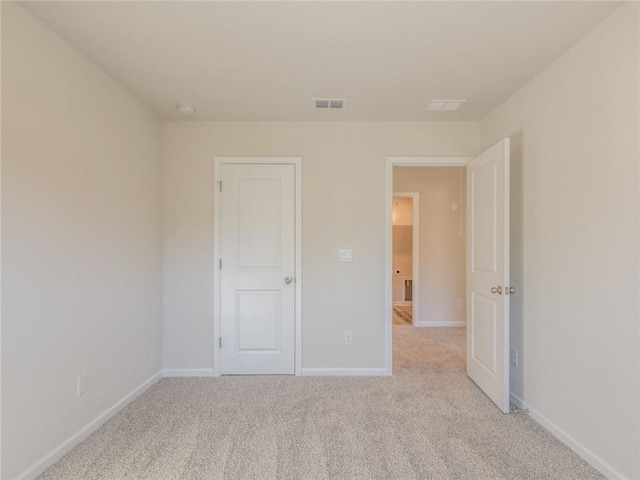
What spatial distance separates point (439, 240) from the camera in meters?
4.92

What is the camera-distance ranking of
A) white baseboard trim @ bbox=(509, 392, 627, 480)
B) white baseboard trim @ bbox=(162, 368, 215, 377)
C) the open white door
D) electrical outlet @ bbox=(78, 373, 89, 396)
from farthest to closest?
white baseboard trim @ bbox=(162, 368, 215, 377), the open white door, electrical outlet @ bbox=(78, 373, 89, 396), white baseboard trim @ bbox=(509, 392, 627, 480)

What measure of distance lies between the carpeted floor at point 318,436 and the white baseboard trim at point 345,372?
10 cm

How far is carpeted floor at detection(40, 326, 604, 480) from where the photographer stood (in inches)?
68.7

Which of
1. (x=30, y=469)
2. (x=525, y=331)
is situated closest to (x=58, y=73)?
(x=30, y=469)

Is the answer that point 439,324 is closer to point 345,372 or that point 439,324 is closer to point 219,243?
point 345,372

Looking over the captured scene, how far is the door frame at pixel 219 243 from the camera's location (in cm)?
301

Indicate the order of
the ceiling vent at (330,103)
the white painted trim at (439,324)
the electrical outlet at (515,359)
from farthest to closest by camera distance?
the white painted trim at (439,324) → the ceiling vent at (330,103) → the electrical outlet at (515,359)

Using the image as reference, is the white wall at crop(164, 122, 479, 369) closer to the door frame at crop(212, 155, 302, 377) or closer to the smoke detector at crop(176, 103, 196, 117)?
the door frame at crop(212, 155, 302, 377)

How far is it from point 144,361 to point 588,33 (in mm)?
3746

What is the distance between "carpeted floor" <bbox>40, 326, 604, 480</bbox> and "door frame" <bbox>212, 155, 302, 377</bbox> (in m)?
0.28

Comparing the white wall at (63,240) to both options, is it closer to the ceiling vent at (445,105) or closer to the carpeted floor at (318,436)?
the carpeted floor at (318,436)

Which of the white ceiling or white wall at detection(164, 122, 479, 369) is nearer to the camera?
the white ceiling

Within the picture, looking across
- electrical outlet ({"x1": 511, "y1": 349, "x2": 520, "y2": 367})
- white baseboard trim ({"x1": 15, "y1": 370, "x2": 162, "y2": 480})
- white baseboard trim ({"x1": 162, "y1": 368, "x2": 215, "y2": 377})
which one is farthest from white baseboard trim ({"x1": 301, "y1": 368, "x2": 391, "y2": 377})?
white baseboard trim ({"x1": 15, "y1": 370, "x2": 162, "y2": 480})

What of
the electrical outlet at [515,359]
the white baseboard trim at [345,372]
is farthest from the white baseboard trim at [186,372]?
the electrical outlet at [515,359]
